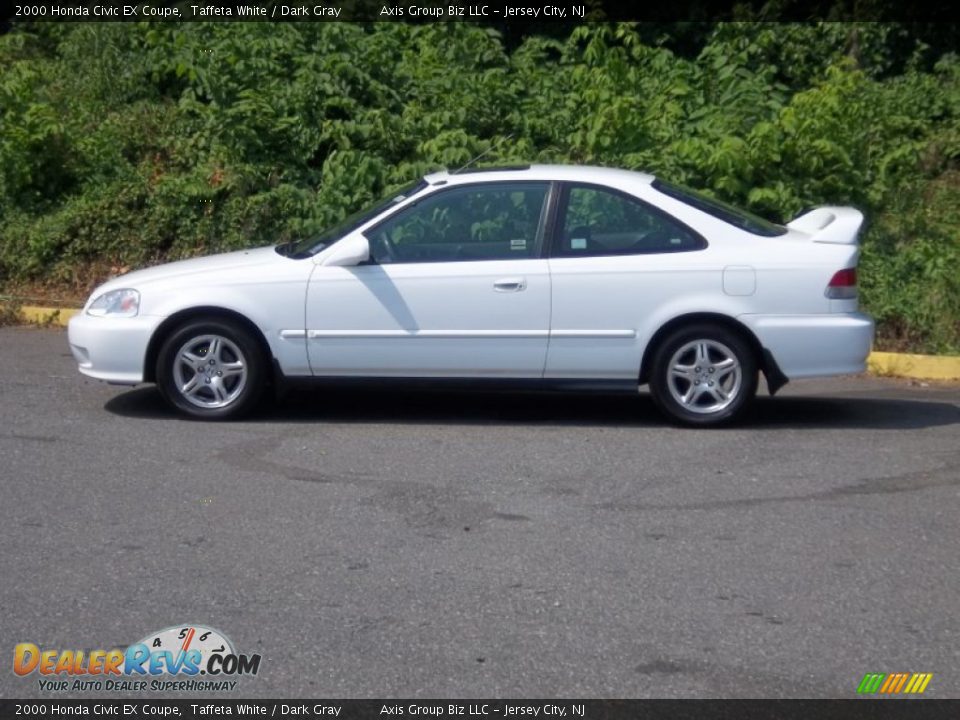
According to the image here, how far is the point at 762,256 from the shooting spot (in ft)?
26.6

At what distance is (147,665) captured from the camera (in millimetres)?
4785

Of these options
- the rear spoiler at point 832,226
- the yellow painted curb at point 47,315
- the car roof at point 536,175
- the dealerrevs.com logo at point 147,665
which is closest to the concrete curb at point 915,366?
the rear spoiler at point 832,226

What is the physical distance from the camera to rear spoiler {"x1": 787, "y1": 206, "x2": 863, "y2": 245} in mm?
8234

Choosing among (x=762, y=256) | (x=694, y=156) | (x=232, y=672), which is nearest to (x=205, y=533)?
(x=232, y=672)

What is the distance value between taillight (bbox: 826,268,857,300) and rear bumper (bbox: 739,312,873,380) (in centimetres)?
11

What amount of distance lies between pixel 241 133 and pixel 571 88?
3.54 metres

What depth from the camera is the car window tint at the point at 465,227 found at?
8203 mm

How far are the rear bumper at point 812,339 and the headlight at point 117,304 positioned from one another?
12.1 feet

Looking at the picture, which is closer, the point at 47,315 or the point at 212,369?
the point at 212,369

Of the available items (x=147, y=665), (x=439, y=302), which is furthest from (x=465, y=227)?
(x=147, y=665)

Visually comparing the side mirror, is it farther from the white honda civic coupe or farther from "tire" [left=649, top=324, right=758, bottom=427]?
"tire" [left=649, top=324, right=758, bottom=427]

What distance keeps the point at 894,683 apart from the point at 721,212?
169 inches

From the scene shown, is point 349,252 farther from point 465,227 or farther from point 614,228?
point 614,228
